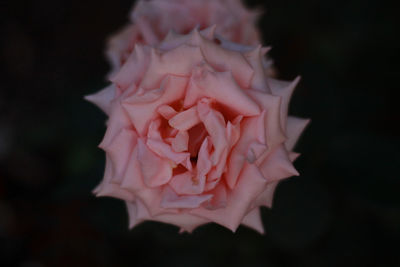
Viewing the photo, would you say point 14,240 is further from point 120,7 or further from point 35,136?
point 120,7

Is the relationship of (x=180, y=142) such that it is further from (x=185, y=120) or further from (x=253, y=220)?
(x=253, y=220)

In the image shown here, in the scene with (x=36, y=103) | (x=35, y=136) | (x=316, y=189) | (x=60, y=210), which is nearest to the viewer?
(x=316, y=189)

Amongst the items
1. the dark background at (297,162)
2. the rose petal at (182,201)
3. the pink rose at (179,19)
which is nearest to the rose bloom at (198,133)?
the rose petal at (182,201)

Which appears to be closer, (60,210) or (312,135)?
(312,135)

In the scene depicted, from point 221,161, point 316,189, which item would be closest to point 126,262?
point 316,189

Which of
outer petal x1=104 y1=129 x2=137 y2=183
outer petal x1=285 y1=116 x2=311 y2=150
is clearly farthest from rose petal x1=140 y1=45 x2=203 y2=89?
outer petal x1=285 y1=116 x2=311 y2=150

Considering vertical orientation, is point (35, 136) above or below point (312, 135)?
below

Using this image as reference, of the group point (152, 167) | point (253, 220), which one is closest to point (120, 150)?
point (152, 167)
